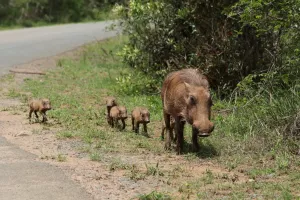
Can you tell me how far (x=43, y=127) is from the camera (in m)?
9.62

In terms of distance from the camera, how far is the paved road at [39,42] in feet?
59.9

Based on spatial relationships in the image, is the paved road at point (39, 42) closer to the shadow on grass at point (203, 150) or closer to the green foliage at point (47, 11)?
the green foliage at point (47, 11)

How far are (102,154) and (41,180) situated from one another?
1.35 meters

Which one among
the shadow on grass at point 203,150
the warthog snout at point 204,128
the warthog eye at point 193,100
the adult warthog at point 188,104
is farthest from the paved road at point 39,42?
the warthog snout at point 204,128

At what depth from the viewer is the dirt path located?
6.64m

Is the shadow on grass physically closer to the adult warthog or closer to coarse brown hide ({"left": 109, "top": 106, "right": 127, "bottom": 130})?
the adult warthog

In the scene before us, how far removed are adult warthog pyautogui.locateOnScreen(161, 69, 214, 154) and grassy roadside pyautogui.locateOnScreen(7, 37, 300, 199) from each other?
12.1 inches

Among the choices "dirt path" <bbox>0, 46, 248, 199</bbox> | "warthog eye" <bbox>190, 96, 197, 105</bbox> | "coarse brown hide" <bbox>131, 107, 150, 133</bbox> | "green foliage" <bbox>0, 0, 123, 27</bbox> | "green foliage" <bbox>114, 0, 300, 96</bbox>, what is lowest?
"dirt path" <bbox>0, 46, 248, 199</bbox>

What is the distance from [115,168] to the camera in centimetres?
736

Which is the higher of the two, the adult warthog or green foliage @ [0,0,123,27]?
green foliage @ [0,0,123,27]

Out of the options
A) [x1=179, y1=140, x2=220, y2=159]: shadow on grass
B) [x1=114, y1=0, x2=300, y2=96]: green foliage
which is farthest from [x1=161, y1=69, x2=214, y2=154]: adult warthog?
[x1=114, y1=0, x2=300, y2=96]: green foliage

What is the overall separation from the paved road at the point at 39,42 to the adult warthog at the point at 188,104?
7.75 metres

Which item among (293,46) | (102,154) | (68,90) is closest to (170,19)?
(68,90)

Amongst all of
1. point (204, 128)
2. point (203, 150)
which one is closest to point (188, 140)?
point (203, 150)
